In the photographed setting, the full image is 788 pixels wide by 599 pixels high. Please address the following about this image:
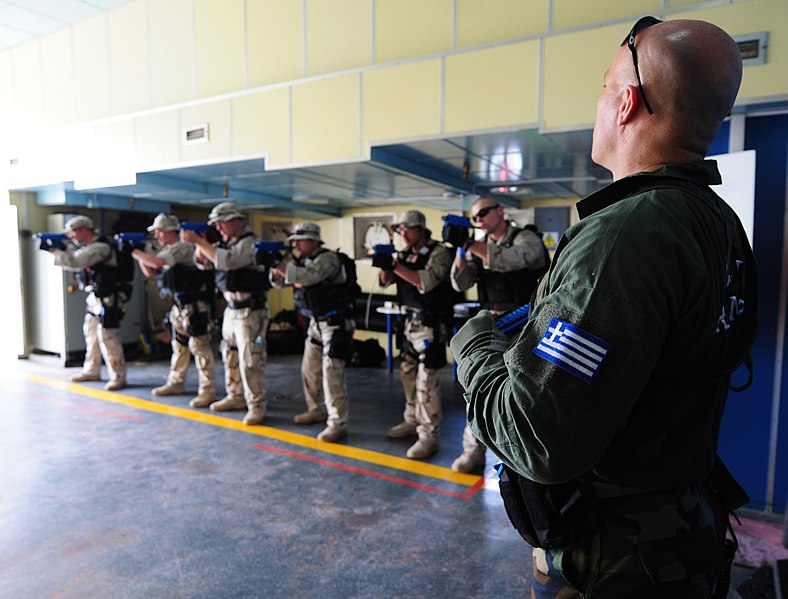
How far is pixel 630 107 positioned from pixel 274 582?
2.94m

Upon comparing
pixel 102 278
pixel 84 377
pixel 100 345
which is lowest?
pixel 84 377

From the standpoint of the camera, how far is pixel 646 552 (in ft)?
3.51

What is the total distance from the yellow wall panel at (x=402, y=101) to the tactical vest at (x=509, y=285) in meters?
1.26

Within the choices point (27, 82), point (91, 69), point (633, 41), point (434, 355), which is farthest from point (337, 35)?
point (27, 82)

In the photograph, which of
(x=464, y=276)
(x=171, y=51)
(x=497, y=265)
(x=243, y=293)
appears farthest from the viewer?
(x=171, y=51)

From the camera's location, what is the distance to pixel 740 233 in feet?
3.87

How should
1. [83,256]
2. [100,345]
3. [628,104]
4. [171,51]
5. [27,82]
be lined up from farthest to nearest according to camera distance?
[27,82], [100,345], [83,256], [171,51], [628,104]

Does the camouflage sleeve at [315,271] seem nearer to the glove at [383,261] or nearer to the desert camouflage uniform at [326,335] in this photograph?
the desert camouflage uniform at [326,335]

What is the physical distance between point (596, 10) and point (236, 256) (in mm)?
4101

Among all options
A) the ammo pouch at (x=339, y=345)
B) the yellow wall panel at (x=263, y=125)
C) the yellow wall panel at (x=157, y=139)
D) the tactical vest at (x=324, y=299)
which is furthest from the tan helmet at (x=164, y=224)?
the ammo pouch at (x=339, y=345)

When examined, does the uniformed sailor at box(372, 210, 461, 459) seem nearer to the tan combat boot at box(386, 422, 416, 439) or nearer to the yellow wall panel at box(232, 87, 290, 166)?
the tan combat boot at box(386, 422, 416, 439)

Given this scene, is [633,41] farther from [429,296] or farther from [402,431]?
[402,431]

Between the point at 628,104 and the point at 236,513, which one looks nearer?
the point at 628,104

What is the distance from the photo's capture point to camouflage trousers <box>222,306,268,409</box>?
19.3 ft
